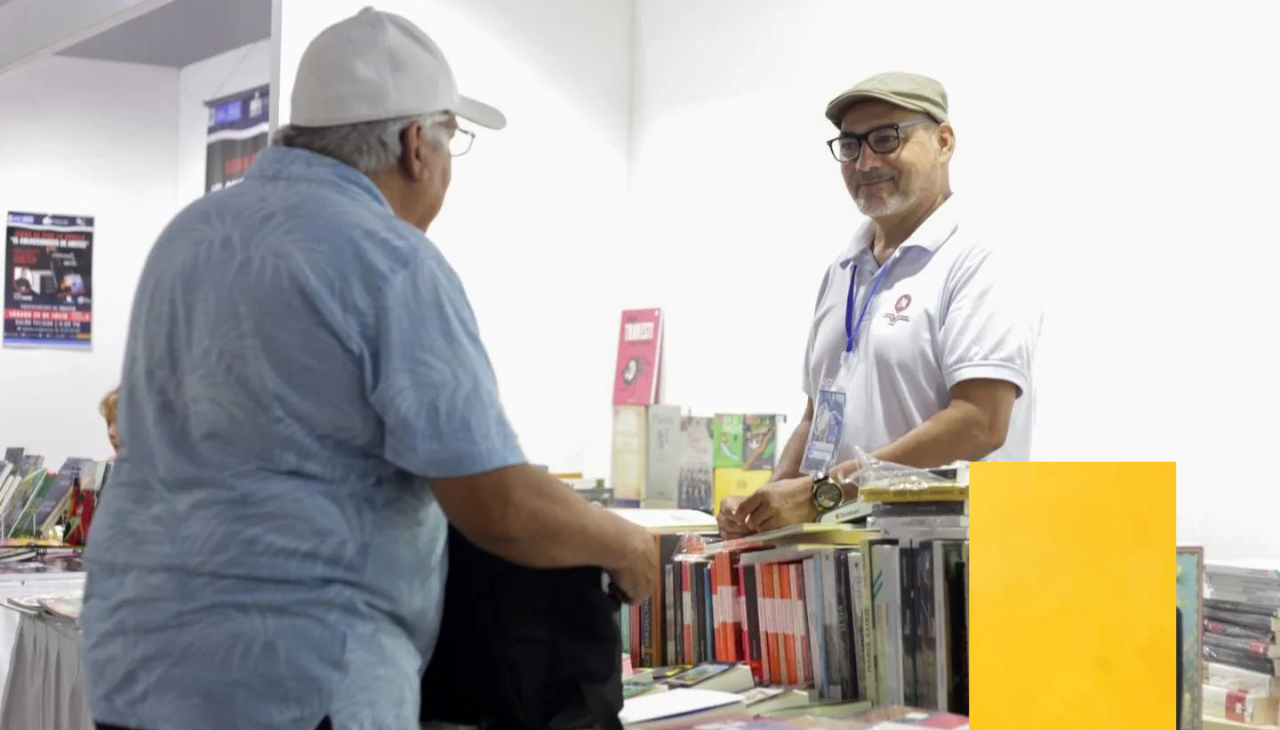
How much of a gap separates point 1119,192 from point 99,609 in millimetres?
2980

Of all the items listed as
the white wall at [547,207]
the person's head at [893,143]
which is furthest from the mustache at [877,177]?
the white wall at [547,207]

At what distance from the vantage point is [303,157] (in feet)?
4.94

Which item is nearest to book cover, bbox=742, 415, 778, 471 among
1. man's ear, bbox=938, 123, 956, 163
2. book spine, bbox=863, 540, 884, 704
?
man's ear, bbox=938, 123, 956, 163

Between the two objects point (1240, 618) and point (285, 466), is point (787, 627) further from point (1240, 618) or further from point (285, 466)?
point (1240, 618)

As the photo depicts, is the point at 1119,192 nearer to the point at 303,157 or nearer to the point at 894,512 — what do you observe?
the point at 894,512

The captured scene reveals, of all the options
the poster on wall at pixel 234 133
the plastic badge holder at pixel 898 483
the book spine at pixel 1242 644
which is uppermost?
the poster on wall at pixel 234 133

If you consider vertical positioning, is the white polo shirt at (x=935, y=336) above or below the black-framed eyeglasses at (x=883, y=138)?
below

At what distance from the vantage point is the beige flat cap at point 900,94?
2.78 m

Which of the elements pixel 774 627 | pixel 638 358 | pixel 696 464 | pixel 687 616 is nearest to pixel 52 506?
pixel 638 358

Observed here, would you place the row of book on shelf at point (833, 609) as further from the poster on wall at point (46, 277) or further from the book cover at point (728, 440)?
the poster on wall at point (46, 277)

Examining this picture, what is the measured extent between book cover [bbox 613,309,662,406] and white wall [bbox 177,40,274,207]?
254cm

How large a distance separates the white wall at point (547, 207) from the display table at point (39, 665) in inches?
65.4

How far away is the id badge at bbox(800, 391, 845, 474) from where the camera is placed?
275 cm

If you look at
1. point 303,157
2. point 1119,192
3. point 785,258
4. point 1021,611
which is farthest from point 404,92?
point 785,258
